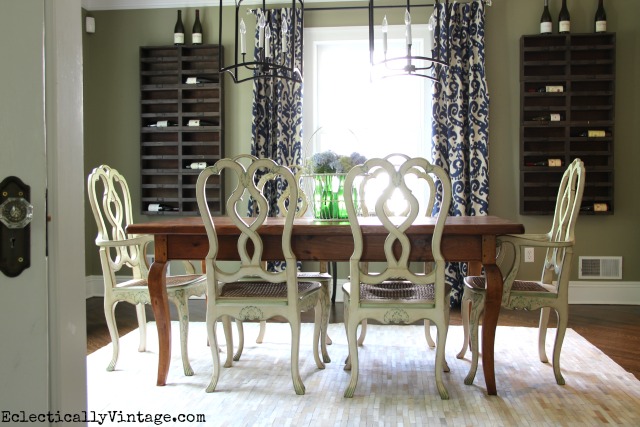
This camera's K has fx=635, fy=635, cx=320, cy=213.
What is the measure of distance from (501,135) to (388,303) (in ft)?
9.66

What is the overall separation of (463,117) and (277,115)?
156 cm

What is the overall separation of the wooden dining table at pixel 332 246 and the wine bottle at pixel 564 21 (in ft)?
9.21

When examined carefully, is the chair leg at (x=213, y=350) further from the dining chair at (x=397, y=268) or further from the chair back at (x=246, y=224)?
the dining chair at (x=397, y=268)

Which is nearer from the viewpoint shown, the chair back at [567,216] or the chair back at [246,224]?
the chair back at [246,224]

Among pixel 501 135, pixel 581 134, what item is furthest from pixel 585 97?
pixel 501 135

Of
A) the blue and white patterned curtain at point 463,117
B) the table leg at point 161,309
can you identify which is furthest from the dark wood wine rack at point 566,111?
the table leg at point 161,309

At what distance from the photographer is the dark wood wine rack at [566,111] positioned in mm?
5148

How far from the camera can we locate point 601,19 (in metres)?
5.14

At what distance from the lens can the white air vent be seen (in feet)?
17.4

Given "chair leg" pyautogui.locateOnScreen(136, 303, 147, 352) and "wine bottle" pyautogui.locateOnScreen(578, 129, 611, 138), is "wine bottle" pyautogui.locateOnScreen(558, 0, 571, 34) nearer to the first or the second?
"wine bottle" pyautogui.locateOnScreen(578, 129, 611, 138)

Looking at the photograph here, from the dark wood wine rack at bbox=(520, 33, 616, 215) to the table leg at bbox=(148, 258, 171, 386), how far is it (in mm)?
3322

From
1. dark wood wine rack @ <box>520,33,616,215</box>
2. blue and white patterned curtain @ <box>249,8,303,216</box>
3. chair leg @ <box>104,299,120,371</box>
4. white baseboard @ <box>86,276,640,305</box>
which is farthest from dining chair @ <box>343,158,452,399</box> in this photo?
white baseboard @ <box>86,276,640,305</box>

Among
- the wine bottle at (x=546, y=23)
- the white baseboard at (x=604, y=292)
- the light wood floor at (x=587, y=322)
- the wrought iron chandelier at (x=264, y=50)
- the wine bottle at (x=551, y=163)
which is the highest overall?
the wine bottle at (x=546, y=23)

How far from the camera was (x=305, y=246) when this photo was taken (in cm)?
302
